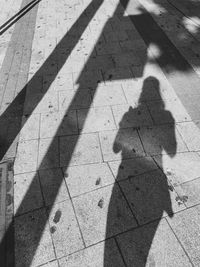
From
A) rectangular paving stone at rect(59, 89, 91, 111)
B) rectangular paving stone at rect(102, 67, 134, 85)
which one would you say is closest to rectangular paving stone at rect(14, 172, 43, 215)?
rectangular paving stone at rect(59, 89, 91, 111)

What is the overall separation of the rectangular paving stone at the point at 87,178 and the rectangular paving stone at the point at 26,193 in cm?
45

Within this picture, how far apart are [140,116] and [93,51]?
8.49 ft

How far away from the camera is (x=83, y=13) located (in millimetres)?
7875

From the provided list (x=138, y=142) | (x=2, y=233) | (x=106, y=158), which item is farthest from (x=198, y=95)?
(x=2, y=233)

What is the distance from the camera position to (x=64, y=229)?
3068 millimetres

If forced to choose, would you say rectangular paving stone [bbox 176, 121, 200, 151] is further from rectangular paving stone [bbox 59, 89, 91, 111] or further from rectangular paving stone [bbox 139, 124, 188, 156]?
rectangular paving stone [bbox 59, 89, 91, 111]

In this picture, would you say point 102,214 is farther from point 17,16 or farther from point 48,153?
point 17,16

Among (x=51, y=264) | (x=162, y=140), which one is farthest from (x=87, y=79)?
(x=51, y=264)

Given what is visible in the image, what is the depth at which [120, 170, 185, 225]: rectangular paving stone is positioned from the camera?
3178 millimetres

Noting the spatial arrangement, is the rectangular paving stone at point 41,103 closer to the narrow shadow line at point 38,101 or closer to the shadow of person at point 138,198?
the narrow shadow line at point 38,101

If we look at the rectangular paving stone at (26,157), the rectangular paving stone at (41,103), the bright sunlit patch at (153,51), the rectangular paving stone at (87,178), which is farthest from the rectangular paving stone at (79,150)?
the bright sunlit patch at (153,51)

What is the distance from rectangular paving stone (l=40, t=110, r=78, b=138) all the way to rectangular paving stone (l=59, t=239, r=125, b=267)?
6.47 ft

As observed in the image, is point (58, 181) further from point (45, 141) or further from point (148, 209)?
point (148, 209)

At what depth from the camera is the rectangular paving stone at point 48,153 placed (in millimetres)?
3783
